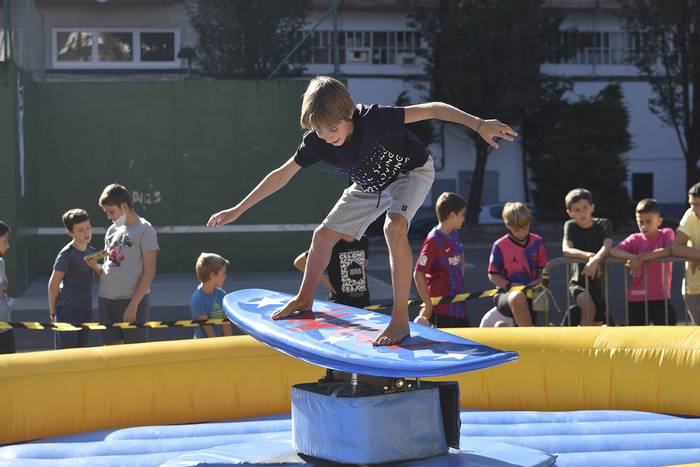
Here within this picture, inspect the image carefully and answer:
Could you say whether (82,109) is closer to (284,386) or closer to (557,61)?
(284,386)

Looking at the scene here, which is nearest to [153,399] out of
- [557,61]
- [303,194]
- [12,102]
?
[12,102]

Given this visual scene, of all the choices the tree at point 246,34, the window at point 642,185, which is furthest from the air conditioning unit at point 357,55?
the window at point 642,185

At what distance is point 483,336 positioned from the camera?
714 cm

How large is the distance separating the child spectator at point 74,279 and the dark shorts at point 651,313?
14.0 ft

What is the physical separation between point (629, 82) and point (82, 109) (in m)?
25.8

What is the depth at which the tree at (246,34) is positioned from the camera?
1123 inches

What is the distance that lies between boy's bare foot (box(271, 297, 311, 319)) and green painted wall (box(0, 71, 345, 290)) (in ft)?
43.0

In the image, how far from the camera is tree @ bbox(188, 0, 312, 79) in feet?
93.6

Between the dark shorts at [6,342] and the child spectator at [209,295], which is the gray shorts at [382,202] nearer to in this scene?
the child spectator at [209,295]

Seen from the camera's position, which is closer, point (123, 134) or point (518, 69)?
point (123, 134)

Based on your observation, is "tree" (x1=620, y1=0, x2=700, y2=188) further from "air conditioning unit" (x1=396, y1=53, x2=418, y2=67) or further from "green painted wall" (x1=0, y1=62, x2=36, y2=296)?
"green painted wall" (x1=0, y1=62, x2=36, y2=296)

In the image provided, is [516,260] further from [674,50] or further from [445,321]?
[674,50]

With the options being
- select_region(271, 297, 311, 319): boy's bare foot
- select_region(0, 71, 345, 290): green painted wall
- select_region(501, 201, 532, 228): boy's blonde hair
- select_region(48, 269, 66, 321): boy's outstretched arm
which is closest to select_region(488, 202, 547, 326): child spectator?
select_region(501, 201, 532, 228): boy's blonde hair

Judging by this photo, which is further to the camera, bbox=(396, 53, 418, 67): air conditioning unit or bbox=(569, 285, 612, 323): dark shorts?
bbox=(396, 53, 418, 67): air conditioning unit
